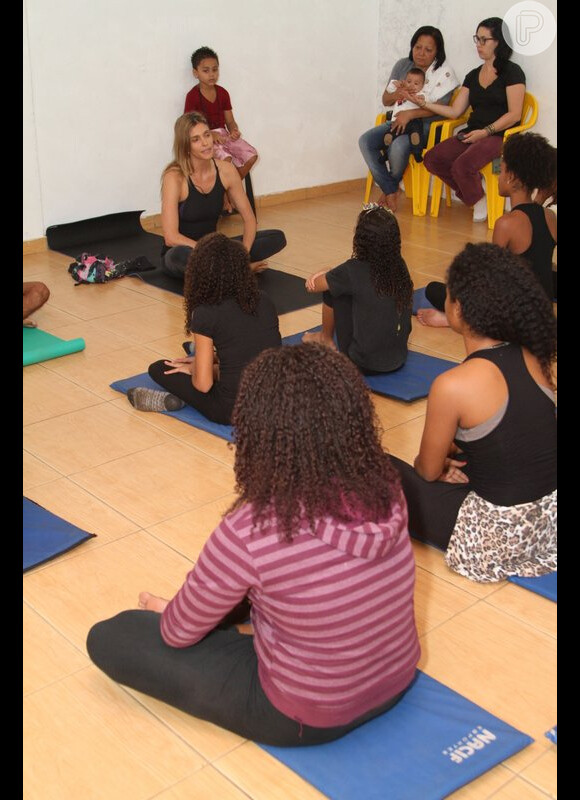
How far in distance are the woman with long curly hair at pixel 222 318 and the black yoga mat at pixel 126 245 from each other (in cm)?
165

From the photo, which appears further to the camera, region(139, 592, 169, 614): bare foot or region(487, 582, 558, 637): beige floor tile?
region(487, 582, 558, 637): beige floor tile

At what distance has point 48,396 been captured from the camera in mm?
3711

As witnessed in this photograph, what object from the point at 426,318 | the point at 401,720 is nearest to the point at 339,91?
the point at 426,318

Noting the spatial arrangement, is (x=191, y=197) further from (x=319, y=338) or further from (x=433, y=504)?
(x=433, y=504)

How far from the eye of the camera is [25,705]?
→ 2.09 meters

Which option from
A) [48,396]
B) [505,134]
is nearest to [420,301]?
[505,134]

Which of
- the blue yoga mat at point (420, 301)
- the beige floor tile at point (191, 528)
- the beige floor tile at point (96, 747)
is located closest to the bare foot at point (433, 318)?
the blue yoga mat at point (420, 301)

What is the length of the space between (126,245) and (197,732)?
169 inches

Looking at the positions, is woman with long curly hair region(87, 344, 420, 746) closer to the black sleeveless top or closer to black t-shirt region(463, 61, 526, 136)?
the black sleeveless top

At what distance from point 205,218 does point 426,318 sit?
1429 millimetres

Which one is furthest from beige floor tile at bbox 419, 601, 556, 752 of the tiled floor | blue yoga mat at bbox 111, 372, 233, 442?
blue yoga mat at bbox 111, 372, 233, 442

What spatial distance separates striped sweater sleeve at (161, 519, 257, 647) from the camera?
169 centimetres

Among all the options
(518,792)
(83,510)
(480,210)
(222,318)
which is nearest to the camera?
(518,792)

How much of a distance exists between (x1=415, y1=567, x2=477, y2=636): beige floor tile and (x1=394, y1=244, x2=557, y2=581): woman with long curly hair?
0.08 meters
